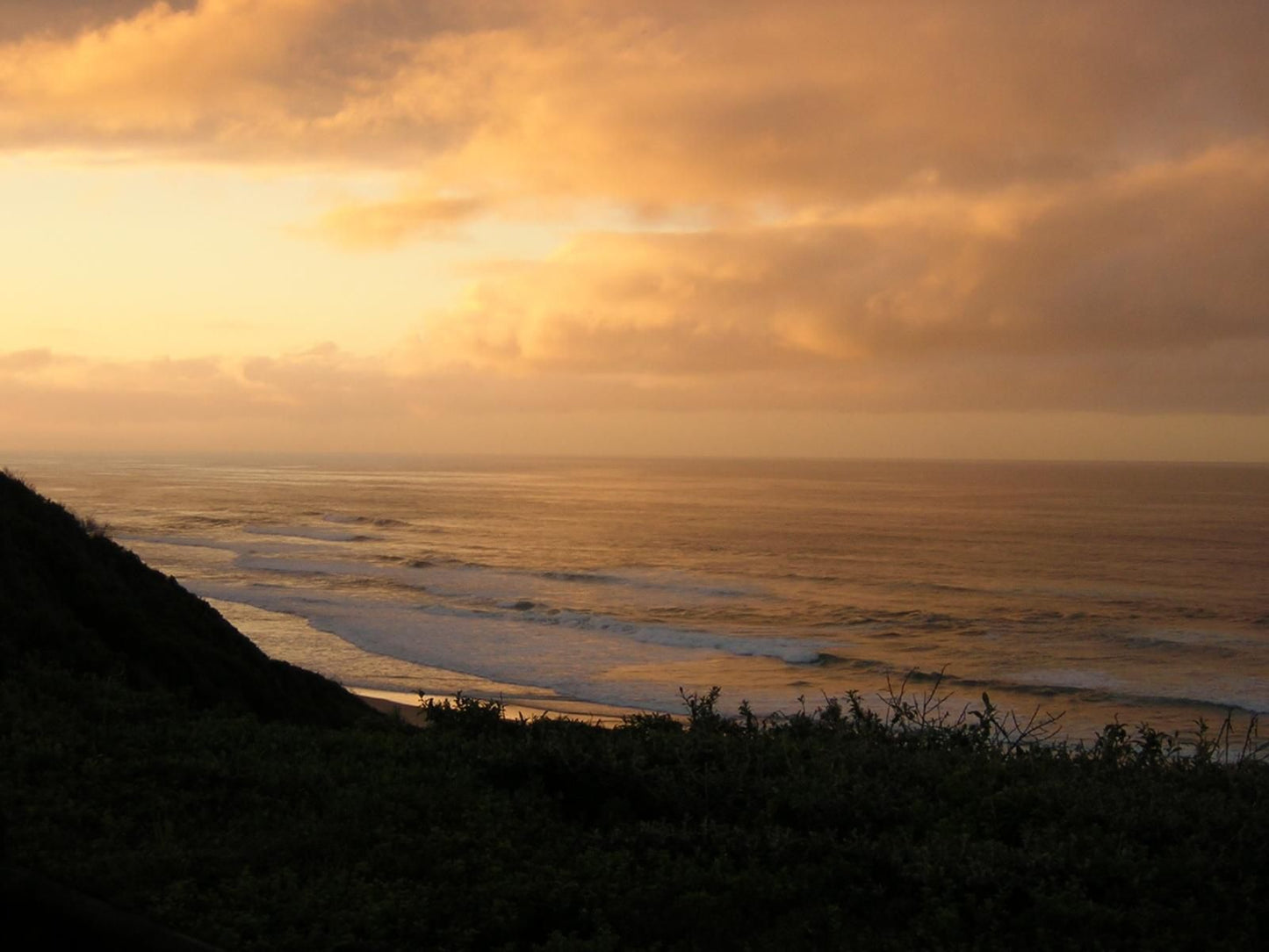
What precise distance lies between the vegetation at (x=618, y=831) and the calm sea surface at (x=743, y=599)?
15.1 m

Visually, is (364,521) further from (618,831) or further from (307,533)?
(618,831)

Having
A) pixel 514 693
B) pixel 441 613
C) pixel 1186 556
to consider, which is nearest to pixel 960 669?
pixel 514 693

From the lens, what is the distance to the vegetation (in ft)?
18.0

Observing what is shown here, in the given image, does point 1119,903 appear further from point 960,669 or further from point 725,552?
point 725,552

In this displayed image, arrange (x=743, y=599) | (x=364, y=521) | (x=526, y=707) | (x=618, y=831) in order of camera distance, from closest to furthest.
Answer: (x=618, y=831), (x=526, y=707), (x=743, y=599), (x=364, y=521)

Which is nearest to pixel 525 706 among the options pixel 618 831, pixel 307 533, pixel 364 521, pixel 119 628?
pixel 119 628

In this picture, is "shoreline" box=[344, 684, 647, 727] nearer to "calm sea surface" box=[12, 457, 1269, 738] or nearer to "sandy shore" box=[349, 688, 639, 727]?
"sandy shore" box=[349, 688, 639, 727]

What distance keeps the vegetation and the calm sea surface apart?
594 inches

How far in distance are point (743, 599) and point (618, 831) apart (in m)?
35.7

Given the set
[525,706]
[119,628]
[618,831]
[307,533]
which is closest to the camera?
[618,831]

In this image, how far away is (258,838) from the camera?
254 inches

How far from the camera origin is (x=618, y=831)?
6.70 metres

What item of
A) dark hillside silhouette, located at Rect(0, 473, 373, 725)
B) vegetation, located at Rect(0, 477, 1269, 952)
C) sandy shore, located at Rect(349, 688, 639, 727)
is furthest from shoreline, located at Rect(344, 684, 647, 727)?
vegetation, located at Rect(0, 477, 1269, 952)

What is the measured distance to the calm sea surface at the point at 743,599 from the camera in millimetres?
27219
